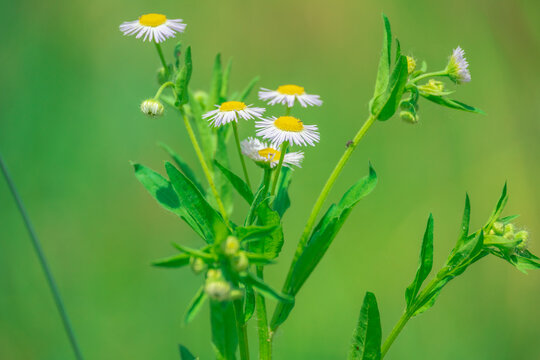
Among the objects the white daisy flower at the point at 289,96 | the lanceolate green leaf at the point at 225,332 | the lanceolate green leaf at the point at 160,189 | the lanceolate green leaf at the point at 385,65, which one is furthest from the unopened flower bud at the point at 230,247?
the lanceolate green leaf at the point at 385,65

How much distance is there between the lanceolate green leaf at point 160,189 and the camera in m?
1.16

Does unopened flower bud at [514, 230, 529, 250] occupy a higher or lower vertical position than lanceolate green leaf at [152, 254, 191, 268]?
higher

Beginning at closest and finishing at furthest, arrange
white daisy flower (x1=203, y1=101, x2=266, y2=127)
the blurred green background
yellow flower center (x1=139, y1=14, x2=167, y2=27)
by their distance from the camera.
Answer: white daisy flower (x1=203, y1=101, x2=266, y2=127)
yellow flower center (x1=139, y1=14, x2=167, y2=27)
the blurred green background

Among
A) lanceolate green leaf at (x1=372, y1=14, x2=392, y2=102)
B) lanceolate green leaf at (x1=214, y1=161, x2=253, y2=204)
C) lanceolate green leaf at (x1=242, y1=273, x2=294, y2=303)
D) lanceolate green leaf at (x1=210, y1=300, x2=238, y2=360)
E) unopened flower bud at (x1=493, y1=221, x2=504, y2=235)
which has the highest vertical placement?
lanceolate green leaf at (x1=372, y1=14, x2=392, y2=102)

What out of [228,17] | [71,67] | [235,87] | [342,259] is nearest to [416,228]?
[342,259]

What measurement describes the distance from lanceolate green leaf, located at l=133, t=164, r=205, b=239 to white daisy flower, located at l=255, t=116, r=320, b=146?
233 mm

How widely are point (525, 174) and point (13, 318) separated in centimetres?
276

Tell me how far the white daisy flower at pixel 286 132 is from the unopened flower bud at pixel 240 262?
0.92 feet

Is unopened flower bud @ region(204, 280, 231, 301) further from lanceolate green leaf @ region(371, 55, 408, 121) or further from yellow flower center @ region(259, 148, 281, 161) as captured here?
lanceolate green leaf @ region(371, 55, 408, 121)

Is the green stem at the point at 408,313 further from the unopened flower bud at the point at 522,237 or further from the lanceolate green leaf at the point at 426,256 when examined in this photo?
the unopened flower bud at the point at 522,237

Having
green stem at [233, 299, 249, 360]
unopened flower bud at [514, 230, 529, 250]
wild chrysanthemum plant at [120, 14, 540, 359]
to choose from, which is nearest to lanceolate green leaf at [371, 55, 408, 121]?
wild chrysanthemum plant at [120, 14, 540, 359]

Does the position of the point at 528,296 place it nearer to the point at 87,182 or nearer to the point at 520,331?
the point at 520,331

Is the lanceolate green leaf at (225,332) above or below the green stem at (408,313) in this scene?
below

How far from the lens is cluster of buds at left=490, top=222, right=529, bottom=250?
1.12 metres
